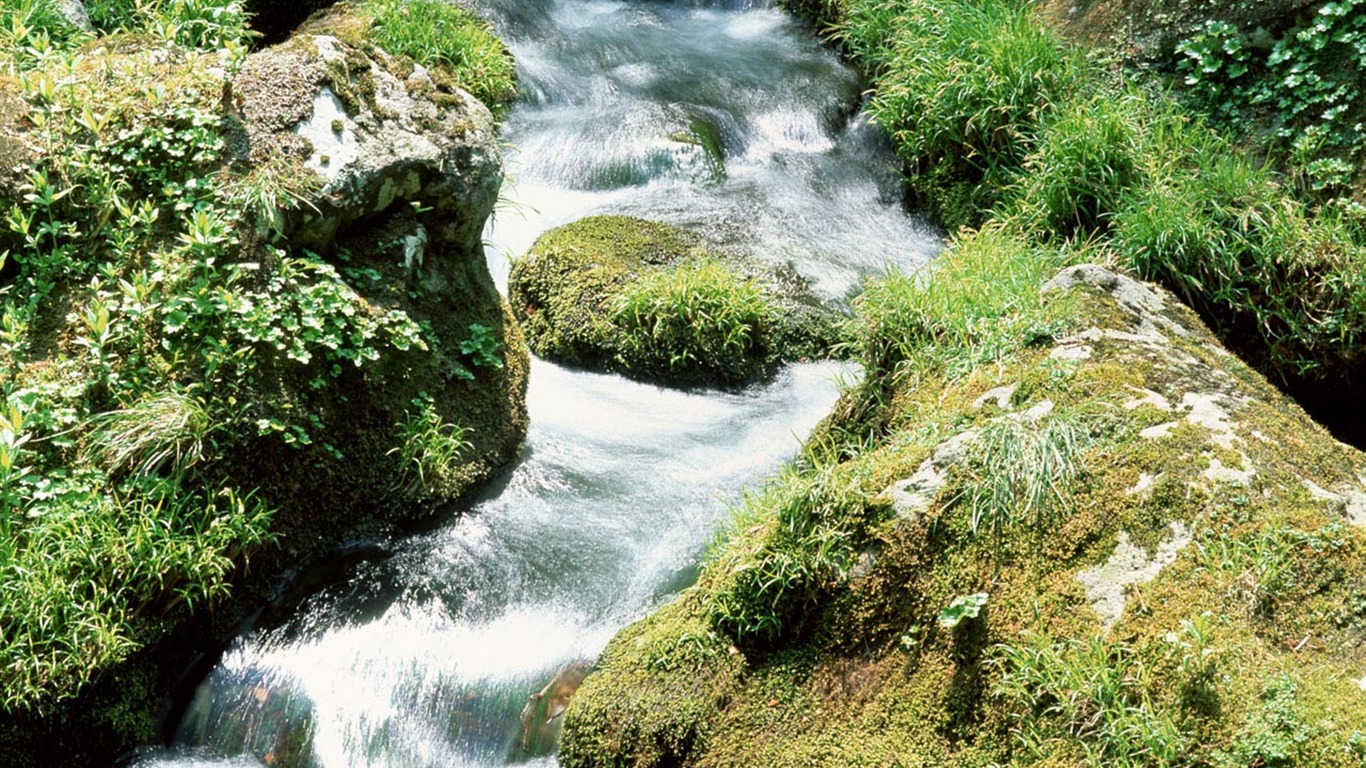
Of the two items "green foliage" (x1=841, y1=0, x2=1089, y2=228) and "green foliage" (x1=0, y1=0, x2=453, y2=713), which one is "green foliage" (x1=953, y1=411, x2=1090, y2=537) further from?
"green foliage" (x1=841, y1=0, x2=1089, y2=228)

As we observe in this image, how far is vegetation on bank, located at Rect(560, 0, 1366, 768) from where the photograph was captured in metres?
3.32

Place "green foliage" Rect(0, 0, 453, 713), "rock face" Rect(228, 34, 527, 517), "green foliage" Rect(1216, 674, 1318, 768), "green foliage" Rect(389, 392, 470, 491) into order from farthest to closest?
"green foliage" Rect(389, 392, 470, 491)
"rock face" Rect(228, 34, 527, 517)
"green foliage" Rect(0, 0, 453, 713)
"green foliage" Rect(1216, 674, 1318, 768)

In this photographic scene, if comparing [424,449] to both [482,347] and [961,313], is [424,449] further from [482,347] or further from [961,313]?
[961,313]

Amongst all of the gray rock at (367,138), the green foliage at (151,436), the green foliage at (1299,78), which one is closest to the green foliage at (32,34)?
the gray rock at (367,138)

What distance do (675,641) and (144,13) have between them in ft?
18.8

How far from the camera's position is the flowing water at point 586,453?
179 inches

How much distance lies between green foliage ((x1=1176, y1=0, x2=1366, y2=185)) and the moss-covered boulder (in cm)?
280

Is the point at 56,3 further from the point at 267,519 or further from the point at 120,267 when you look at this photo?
the point at 267,519

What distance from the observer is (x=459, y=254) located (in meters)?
5.94

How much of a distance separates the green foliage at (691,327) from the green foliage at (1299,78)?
3.30 m

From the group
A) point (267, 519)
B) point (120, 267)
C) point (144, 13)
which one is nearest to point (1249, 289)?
point (267, 519)

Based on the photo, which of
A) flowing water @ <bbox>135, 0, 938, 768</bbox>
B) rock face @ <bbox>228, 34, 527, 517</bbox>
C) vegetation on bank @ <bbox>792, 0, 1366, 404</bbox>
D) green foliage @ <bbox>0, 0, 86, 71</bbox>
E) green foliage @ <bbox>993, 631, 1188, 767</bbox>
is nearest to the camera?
green foliage @ <bbox>993, 631, 1188, 767</bbox>

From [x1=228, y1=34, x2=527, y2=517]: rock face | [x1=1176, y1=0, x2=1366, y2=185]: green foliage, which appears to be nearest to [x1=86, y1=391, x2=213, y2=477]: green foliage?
[x1=228, y1=34, x2=527, y2=517]: rock face

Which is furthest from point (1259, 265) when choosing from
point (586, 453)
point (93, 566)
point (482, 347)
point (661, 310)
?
point (93, 566)
